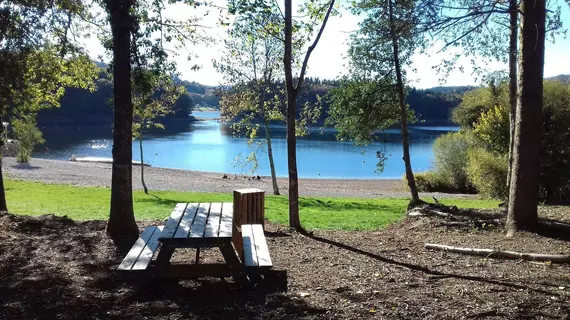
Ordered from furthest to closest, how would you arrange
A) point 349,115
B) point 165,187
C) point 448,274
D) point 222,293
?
point 165,187 < point 349,115 < point 448,274 < point 222,293

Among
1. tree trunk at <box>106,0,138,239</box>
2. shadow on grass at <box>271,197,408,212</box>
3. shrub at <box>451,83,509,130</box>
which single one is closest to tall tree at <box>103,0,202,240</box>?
tree trunk at <box>106,0,138,239</box>

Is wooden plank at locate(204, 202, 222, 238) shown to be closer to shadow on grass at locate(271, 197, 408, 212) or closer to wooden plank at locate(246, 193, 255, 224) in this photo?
wooden plank at locate(246, 193, 255, 224)

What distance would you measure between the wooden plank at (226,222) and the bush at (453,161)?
31.2 meters

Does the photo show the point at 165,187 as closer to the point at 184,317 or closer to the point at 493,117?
the point at 493,117

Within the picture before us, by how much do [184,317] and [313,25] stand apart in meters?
6.62

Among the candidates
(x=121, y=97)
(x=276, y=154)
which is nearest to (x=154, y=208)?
(x=121, y=97)

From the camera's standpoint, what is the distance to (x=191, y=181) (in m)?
35.8

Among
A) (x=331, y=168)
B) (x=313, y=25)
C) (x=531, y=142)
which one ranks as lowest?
(x=331, y=168)

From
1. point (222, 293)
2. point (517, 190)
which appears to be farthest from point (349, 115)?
point (222, 293)

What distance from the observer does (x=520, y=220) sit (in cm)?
774

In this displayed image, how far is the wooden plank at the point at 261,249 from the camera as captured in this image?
4840 millimetres

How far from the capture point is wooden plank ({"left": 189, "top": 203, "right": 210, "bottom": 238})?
449 cm

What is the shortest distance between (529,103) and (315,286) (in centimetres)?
466

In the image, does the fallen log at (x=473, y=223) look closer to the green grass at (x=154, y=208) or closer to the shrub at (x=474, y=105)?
the green grass at (x=154, y=208)
